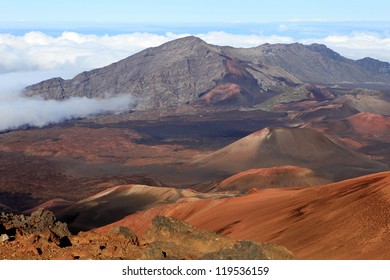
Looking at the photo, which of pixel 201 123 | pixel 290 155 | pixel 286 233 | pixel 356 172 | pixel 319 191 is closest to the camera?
pixel 286 233

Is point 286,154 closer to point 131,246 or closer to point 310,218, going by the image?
point 310,218

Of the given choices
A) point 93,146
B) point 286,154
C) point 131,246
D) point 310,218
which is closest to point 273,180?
point 286,154

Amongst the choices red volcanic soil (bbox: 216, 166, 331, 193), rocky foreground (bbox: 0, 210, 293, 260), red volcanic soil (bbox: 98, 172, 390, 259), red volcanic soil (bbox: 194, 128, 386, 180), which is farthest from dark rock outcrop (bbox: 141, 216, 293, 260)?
red volcanic soil (bbox: 194, 128, 386, 180)

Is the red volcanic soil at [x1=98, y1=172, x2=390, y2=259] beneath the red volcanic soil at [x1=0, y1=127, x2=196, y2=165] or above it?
above

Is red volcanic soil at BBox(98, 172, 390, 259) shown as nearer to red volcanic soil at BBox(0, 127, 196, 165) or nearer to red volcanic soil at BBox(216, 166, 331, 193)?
red volcanic soil at BBox(216, 166, 331, 193)
